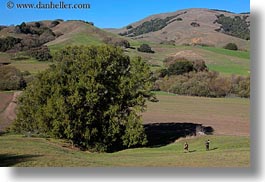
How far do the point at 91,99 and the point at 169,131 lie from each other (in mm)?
5788

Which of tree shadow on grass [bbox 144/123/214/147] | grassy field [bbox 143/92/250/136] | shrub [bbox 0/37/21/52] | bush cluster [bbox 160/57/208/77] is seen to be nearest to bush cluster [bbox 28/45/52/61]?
shrub [bbox 0/37/21/52]

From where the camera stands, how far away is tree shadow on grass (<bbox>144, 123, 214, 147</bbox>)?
19.3m

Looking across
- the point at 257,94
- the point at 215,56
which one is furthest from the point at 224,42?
the point at 257,94

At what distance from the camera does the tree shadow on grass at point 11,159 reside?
8670 millimetres

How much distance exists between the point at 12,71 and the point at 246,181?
1202 cm

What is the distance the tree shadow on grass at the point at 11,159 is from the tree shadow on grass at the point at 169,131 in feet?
31.8

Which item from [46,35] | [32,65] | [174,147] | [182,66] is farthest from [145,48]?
[174,147]

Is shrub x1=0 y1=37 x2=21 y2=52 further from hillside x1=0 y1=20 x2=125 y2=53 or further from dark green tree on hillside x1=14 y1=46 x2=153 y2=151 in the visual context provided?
dark green tree on hillside x1=14 y1=46 x2=153 y2=151

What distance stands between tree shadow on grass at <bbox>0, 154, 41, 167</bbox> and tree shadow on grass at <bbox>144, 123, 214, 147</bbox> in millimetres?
9681

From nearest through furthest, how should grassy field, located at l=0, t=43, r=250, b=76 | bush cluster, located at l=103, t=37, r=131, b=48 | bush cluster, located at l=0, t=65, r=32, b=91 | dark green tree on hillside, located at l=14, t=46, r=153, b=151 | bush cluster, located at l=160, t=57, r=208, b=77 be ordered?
dark green tree on hillside, located at l=14, t=46, r=153, b=151, bush cluster, located at l=0, t=65, r=32, b=91, grassy field, located at l=0, t=43, r=250, b=76, bush cluster, located at l=103, t=37, r=131, b=48, bush cluster, located at l=160, t=57, r=208, b=77

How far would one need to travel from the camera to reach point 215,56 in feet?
87.9

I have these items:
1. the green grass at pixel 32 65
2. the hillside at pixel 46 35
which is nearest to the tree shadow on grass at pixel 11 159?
the hillside at pixel 46 35

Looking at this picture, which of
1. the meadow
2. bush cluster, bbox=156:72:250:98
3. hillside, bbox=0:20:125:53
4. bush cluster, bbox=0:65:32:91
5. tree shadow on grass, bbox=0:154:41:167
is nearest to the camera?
tree shadow on grass, bbox=0:154:41:167

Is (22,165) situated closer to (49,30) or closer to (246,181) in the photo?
(246,181)
